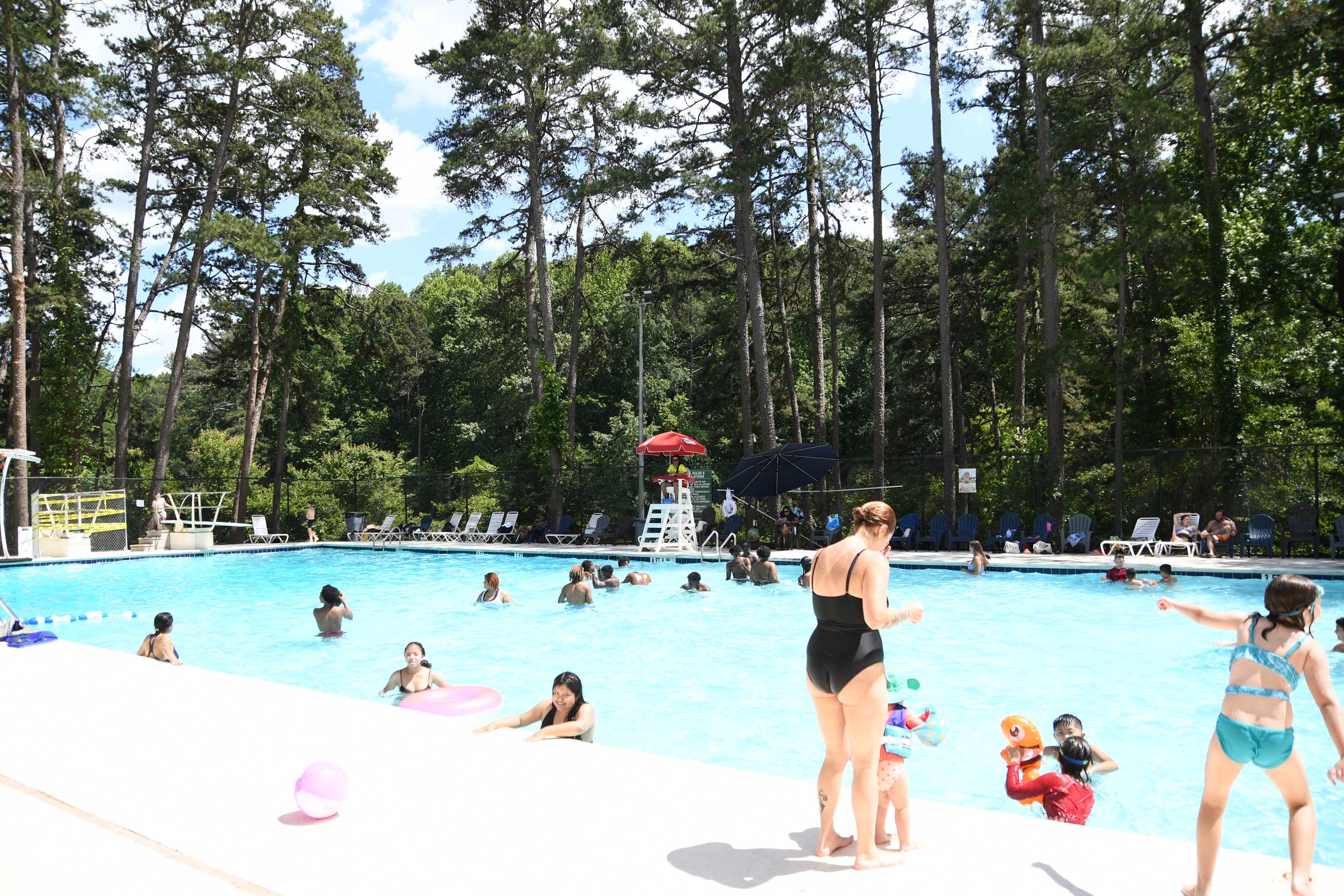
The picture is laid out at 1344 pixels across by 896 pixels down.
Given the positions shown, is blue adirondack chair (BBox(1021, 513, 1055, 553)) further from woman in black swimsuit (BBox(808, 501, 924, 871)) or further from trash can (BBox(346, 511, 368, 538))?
trash can (BBox(346, 511, 368, 538))

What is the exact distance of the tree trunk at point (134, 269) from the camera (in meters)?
26.1

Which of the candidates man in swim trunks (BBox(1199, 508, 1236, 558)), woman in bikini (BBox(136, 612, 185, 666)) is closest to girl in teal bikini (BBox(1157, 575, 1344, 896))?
woman in bikini (BBox(136, 612, 185, 666))

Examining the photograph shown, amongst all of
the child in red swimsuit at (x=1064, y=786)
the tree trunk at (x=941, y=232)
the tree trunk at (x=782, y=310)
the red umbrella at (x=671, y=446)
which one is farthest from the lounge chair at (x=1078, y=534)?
the child in red swimsuit at (x=1064, y=786)

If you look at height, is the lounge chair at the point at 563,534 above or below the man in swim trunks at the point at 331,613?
above

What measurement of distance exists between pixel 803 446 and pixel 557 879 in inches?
648

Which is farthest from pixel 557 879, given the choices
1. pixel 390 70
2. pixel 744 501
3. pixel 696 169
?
pixel 390 70

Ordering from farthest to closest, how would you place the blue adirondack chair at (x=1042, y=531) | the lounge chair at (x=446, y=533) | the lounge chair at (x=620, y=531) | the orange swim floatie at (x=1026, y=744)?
the lounge chair at (x=446, y=533)
the lounge chair at (x=620, y=531)
the blue adirondack chair at (x=1042, y=531)
the orange swim floatie at (x=1026, y=744)

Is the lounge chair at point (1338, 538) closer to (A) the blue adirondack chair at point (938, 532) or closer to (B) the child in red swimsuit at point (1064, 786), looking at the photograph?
(A) the blue adirondack chair at point (938, 532)

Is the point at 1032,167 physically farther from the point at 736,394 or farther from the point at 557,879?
the point at 557,879

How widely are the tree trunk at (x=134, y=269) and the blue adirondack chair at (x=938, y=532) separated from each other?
73.7ft

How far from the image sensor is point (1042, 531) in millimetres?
19156

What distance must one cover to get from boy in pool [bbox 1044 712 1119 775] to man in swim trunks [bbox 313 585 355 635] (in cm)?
925

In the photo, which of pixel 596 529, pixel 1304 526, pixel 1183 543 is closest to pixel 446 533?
pixel 596 529

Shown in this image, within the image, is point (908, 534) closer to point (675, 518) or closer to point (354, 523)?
point (675, 518)
